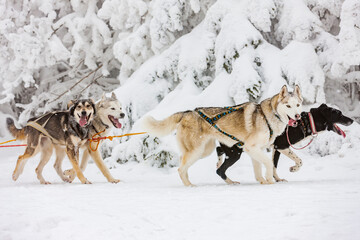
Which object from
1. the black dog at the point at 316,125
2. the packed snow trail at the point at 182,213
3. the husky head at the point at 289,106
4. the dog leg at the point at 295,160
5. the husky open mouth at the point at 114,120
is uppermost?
the husky head at the point at 289,106

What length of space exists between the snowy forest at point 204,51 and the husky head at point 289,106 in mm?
1805

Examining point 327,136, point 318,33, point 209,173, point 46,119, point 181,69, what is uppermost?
point 318,33

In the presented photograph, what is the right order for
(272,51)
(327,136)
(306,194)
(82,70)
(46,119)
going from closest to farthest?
(306,194), (46,119), (327,136), (272,51), (82,70)

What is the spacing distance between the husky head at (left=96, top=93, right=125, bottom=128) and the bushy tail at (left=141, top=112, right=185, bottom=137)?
0.52 meters

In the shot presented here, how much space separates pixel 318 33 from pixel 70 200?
18.4ft

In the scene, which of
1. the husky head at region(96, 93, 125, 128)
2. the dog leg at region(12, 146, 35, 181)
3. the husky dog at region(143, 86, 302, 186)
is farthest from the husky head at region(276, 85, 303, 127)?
the dog leg at region(12, 146, 35, 181)

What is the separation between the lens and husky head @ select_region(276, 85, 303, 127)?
4.62 metres

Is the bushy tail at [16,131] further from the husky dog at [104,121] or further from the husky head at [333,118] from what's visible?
the husky head at [333,118]

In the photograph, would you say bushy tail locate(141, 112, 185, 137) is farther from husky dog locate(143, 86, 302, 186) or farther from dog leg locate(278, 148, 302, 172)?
dog leg locate(278, 148, 302, 172)

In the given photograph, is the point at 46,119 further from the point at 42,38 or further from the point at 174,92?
the point at 42,38

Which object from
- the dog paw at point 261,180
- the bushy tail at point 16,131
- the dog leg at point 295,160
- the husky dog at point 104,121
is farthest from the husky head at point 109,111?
the dog leg at point 295,160

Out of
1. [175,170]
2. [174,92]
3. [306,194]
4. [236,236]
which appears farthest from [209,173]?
[236,236]

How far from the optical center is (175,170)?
7.07 meters

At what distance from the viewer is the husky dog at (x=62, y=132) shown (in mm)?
5309
